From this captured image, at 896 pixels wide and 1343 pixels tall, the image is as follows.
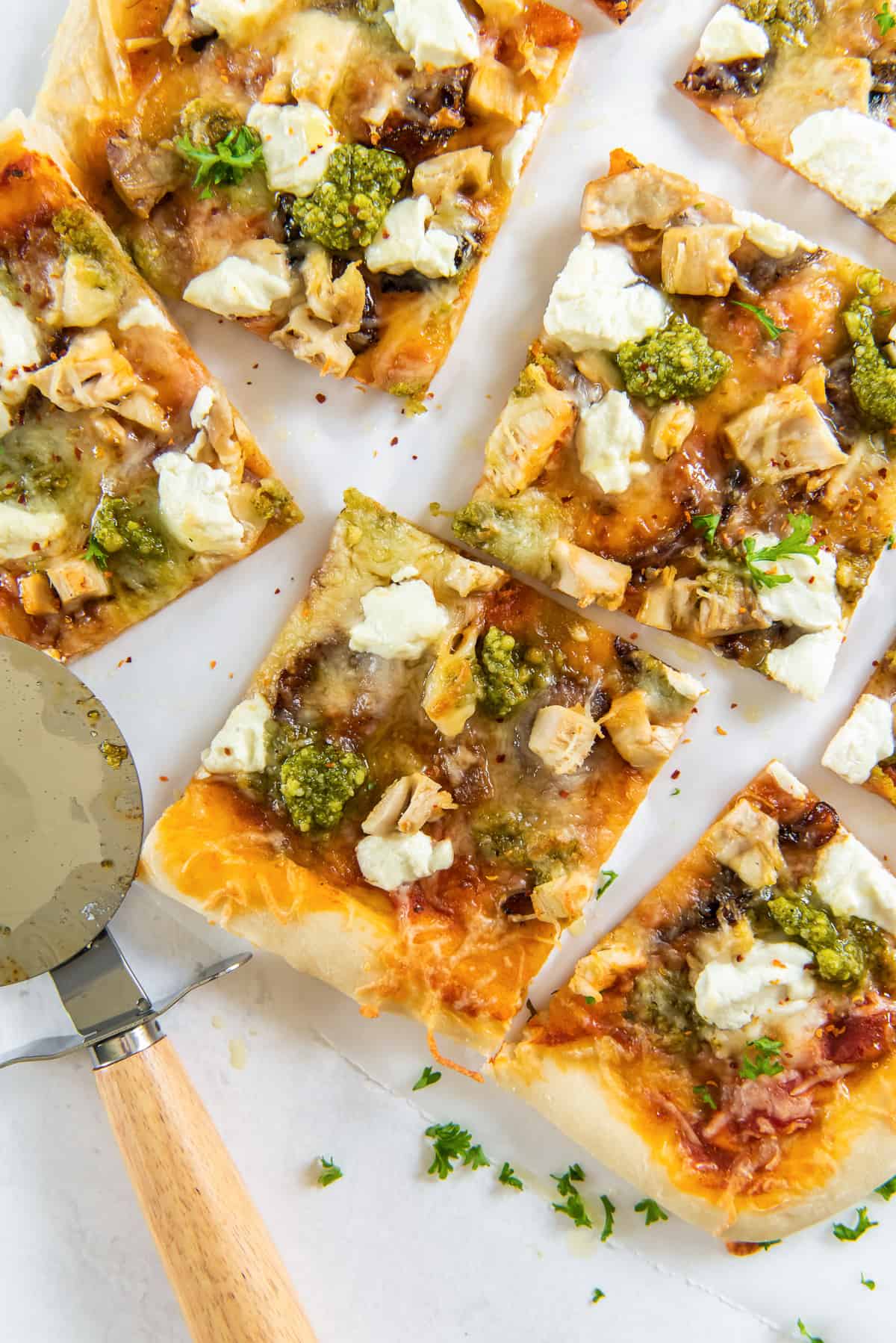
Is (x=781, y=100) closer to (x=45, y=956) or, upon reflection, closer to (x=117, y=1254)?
(x=45, y=956)

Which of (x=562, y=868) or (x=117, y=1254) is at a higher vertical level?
(x=562, y=868)

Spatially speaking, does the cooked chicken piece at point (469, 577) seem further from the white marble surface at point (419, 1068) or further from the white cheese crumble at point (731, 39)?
the white cheese crumble at point (731, 39)

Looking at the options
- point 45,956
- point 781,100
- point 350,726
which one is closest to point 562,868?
point 350,726

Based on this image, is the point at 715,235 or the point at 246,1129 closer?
the point at 715,235

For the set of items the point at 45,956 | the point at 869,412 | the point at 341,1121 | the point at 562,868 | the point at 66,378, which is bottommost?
the point at 341,1121

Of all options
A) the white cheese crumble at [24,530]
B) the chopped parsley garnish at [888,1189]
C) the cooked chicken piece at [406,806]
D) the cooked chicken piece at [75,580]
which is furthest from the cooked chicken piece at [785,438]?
the chopped parsley garnish at [888,1189]
